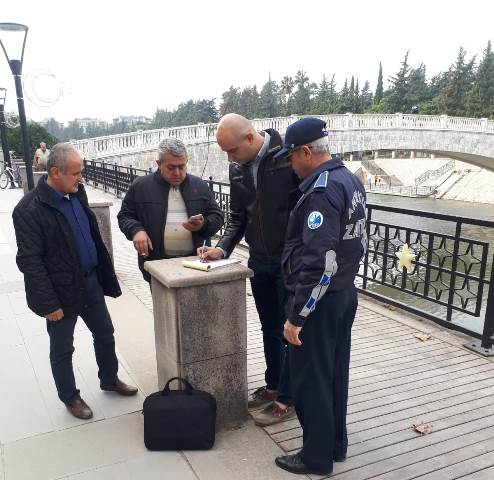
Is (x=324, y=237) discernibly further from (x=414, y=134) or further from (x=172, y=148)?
(x=414, y=134)

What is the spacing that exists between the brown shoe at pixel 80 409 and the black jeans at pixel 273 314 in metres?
1.21

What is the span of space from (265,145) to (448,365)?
7.98 feet

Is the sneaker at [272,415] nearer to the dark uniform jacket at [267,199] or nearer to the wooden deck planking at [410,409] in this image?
the wooden deck planking at [410,409]

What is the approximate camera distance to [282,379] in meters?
2.78

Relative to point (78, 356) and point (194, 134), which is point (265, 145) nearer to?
point (78, 356)

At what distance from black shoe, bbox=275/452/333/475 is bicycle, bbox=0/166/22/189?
1824 cm

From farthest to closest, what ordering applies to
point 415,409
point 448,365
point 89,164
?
1. point 89,164
2. point 448,365
3. point 415,409

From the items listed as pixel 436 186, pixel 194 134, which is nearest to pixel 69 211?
pixel 194 134

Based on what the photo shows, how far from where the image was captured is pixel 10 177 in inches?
698

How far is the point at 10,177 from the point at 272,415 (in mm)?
18166

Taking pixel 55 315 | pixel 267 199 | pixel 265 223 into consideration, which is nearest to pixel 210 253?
pixel 265 223

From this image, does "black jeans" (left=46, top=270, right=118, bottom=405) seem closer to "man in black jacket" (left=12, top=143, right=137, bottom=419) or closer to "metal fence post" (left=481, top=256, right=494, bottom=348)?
"man in black jacket" (left=12, top=143, right=137, bottom=419)

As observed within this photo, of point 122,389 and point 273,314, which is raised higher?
point 273,314

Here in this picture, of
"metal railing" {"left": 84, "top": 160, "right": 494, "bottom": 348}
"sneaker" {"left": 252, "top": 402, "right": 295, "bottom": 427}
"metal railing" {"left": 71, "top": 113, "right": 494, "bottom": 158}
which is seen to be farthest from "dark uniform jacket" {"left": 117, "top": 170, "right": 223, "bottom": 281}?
"metal railing" {"left": 71, "top": 113, "right": 494, "bottom": 158}
